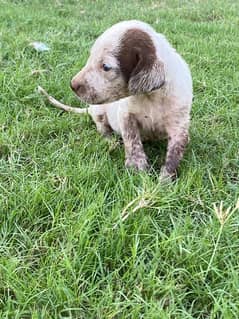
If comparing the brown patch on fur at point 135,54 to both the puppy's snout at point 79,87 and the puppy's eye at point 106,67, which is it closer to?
the puppy's eye at point 106,67

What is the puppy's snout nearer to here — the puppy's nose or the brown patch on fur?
the puppy's nose

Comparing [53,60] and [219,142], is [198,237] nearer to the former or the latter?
[219,142]

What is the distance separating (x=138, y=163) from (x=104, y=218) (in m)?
0.64

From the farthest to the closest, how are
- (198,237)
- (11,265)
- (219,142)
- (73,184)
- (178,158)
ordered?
1. (219,142)
2. (178,158)
3. (73,184)
4. (198,237)
5. (11,265)

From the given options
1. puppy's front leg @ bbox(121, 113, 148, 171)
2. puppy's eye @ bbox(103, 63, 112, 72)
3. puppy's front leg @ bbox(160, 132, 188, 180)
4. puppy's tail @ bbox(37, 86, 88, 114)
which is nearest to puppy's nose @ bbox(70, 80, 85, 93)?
puppy's eye @ bbox(103, 63, 112, 72)

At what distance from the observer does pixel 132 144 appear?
9.93ft

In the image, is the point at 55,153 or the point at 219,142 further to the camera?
the point at 219,142

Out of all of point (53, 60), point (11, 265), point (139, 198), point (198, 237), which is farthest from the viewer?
point (53, 60)

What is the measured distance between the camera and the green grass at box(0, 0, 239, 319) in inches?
77.2

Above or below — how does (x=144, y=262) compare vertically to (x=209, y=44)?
above

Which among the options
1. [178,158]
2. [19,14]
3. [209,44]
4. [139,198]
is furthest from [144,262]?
[19,14]

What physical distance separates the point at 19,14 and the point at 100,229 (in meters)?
4.35

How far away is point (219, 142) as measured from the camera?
334cm

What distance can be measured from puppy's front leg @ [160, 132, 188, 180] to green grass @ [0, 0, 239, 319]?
0.23 feet
